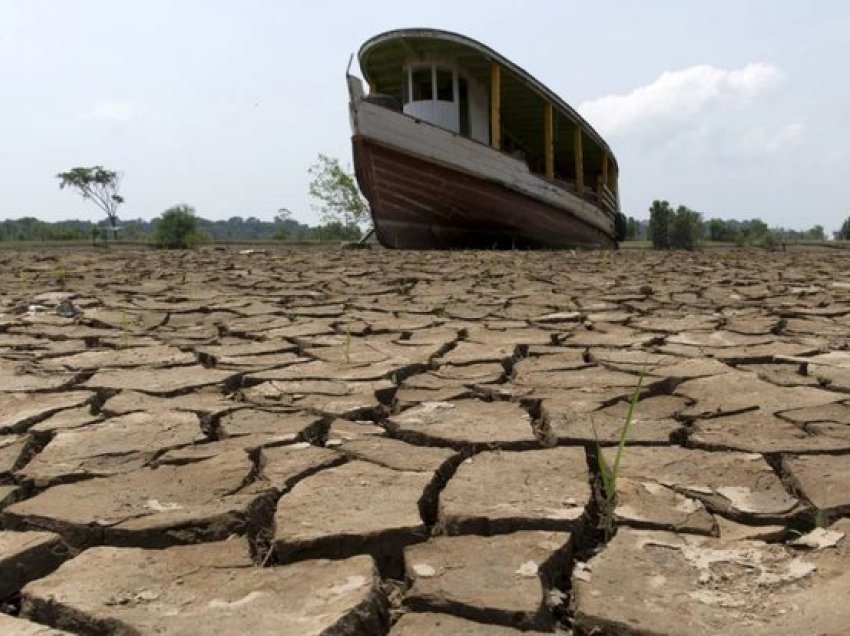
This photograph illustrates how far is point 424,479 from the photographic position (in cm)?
157

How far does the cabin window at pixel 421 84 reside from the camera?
1066 cm

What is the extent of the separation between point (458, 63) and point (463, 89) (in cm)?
49

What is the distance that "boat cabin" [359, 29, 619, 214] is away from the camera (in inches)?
393

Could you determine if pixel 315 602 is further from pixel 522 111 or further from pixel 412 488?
pixel 522 111

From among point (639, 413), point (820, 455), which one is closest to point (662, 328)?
point (639, 413)

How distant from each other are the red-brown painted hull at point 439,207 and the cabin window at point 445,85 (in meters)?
1.37

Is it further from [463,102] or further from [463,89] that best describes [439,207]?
[463,89]

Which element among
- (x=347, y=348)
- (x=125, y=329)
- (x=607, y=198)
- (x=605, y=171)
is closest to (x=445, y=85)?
(x=605, y=171)

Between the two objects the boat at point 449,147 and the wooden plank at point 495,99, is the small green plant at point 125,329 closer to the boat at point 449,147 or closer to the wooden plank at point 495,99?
the boat at point 449,147

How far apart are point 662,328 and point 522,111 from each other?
9.20 meters

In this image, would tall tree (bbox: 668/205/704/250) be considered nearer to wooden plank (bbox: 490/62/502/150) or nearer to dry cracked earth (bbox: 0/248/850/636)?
wooden plank (bbox: 490/62/502/150)

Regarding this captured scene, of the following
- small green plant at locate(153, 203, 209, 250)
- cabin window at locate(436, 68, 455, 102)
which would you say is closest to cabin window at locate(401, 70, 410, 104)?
cabin window at locate(436, 68, 455, 102)

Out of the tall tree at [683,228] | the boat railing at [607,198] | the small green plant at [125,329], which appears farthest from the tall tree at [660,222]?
the small green plant at [125,329]

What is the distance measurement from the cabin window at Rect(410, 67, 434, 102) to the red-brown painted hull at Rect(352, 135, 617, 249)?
132 centimetres
